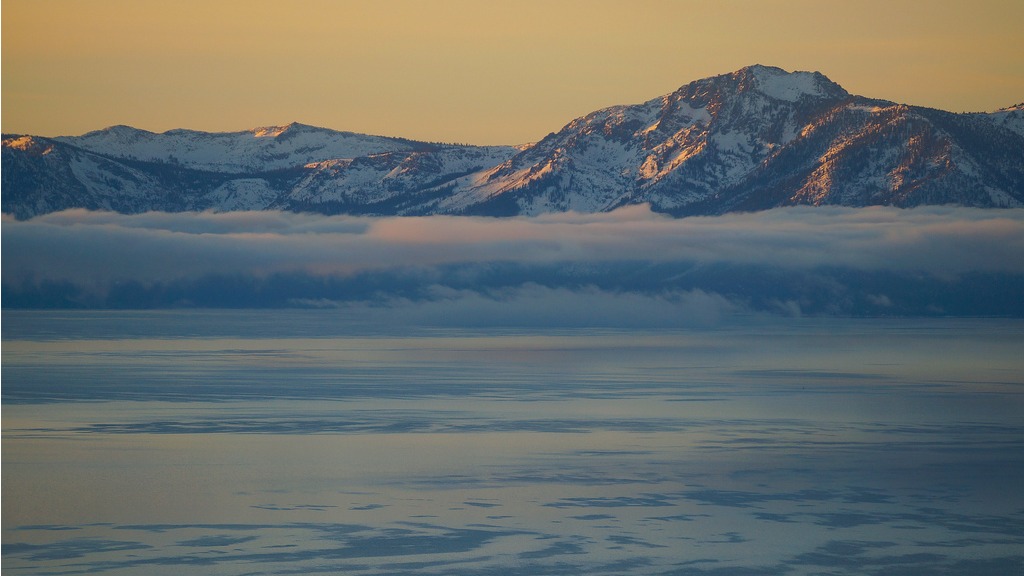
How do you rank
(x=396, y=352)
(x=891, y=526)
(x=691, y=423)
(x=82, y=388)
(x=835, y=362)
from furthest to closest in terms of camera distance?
(x=396, y=352)
(x=835, y=362)
(x=82, y=388)
(x=691, y=423)
(x=891, y=526)

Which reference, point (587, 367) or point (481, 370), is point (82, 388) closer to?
point (481, 370)

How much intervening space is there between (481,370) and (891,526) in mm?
82968

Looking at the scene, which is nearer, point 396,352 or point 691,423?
point 691,423

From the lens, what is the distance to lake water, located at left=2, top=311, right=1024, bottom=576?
149ft

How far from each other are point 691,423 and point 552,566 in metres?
38.2

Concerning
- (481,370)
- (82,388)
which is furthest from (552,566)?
(481,370)

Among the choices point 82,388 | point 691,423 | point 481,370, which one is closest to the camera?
point 691,423

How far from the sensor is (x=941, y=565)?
4391 centimetres

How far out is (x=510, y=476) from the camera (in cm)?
6059

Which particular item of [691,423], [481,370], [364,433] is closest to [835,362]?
[481,370]

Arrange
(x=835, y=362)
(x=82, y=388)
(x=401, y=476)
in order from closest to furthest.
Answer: (x=401, y=476), (x=82, y=388), (x=835, y=362)

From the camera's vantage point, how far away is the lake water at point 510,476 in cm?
4534

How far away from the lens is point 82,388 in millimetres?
101250

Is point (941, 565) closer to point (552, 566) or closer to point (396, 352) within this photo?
point (552, 566)
